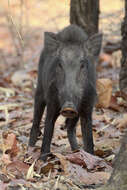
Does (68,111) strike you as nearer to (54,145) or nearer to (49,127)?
(49,127)

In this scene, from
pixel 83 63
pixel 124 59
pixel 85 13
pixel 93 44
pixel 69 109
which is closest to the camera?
pixel 69 109

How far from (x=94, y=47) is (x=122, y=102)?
2.23m

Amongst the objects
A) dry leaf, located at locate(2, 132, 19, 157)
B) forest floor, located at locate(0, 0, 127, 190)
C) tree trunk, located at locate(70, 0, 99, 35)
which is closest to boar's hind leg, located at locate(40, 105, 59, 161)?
forest floor, located at locate(0, 0, 127, 190)

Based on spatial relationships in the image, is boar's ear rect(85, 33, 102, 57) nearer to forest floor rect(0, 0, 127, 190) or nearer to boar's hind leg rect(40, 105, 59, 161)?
forest floor rect(0, 0, 127, 190)

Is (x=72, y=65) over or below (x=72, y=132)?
over

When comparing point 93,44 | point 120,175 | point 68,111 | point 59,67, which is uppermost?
point 93,44

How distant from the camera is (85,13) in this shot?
27.1 ft

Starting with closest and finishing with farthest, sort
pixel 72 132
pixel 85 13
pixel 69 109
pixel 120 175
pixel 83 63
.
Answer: pixel 120 175 → pixel 69 109 → pixel 83 63 → pixel 72 132 → pixel 85 13

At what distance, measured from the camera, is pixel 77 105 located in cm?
565

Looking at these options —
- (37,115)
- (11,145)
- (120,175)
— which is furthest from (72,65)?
(120,175)

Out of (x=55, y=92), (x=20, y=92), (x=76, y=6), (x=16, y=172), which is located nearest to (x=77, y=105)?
(x=55, y=92)

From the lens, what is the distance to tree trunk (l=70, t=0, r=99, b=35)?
818cm

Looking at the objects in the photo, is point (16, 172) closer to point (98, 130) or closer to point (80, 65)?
point (80, 65)

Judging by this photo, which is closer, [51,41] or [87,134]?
[87,134]
